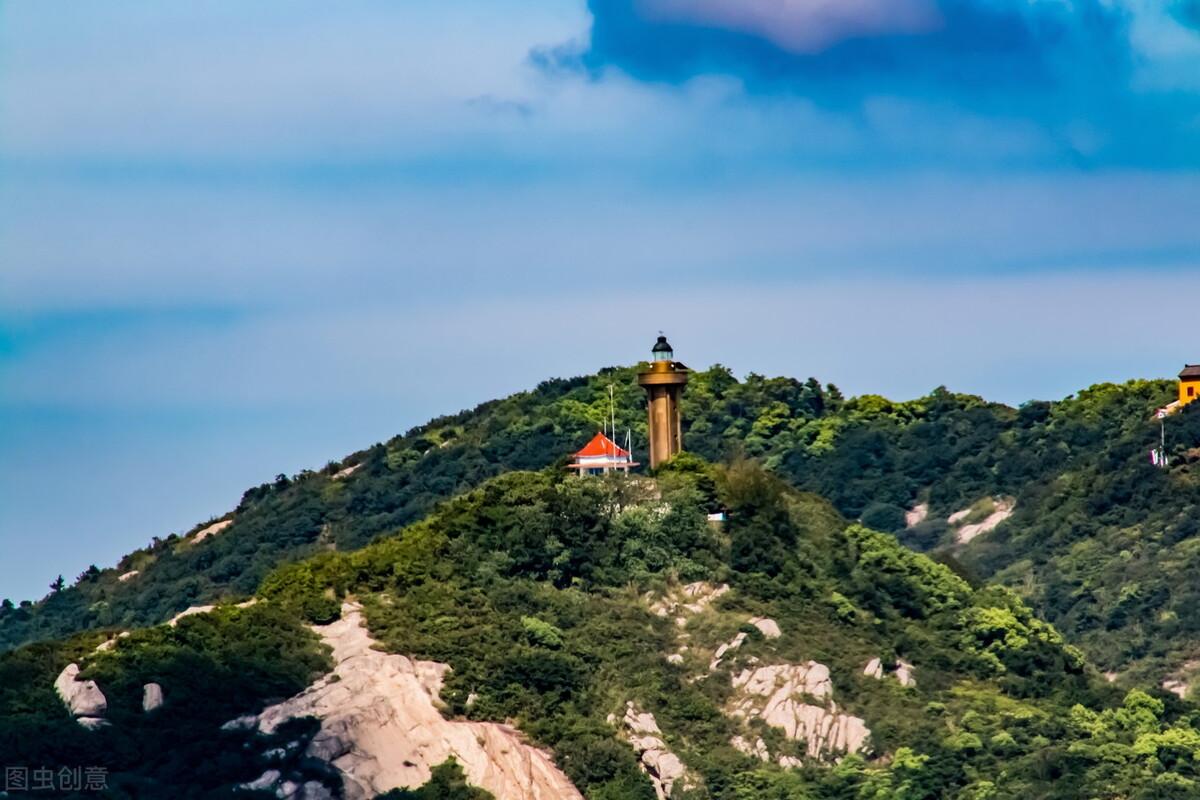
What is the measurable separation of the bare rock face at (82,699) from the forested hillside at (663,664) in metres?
0.57

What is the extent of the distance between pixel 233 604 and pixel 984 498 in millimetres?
85117

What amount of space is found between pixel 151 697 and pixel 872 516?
3664 inches

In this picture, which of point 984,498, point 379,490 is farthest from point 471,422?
point 984,498

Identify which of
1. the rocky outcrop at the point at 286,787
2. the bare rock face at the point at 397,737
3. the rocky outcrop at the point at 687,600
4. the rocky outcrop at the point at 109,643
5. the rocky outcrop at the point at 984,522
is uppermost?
the rocky outcrop at the point at 984,522

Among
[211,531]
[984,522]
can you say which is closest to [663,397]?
[211,531]

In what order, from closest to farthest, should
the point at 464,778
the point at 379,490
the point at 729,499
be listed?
the point at 464,778, the point at 729,499, the point at 379,490

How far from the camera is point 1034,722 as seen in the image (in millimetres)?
120750

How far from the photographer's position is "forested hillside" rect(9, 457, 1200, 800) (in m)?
111

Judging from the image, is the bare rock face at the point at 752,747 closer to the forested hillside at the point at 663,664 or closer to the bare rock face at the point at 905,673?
the forested hillside at the point at 663,664

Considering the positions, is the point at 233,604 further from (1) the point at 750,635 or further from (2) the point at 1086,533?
(2) the point at 1086,533

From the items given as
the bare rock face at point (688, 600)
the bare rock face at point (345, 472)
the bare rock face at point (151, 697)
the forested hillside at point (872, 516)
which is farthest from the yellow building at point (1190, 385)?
the bare rock face at point (151, 697)

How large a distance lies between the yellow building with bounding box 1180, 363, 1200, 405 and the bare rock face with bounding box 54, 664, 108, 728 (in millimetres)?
93986

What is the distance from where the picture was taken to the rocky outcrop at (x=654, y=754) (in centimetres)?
11394

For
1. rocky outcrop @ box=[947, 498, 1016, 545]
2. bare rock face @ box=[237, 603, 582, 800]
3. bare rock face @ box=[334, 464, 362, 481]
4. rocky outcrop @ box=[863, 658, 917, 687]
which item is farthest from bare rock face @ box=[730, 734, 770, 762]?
rocky outcrop @ box=[947, 498, 1016, 545]
